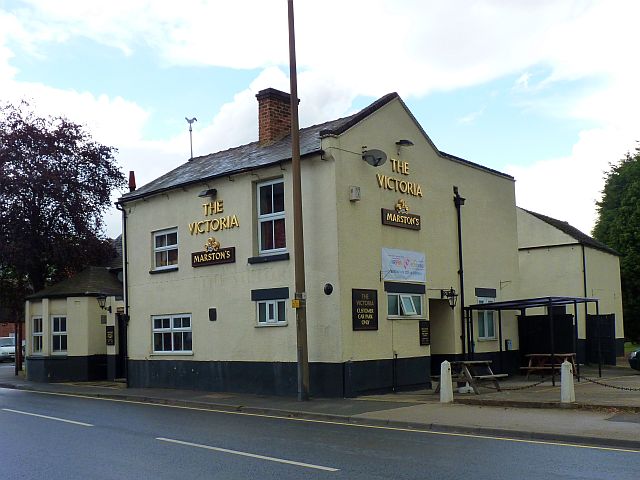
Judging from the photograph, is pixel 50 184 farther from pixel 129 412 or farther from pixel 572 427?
pixel 572 427

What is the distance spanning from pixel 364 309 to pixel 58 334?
45.9 ft

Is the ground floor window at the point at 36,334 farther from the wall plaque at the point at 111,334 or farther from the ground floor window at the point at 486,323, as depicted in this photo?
the ground floor window at the point at 486,323

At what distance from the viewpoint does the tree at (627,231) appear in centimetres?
4394

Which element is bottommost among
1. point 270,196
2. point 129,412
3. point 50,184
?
point 129,412

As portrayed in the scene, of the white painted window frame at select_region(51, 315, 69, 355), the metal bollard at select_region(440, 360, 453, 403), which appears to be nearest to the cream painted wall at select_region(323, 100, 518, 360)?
the metal bollard at select_region(440, 360, 453, 403)

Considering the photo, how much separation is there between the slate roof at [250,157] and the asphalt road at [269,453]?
7.51 meters

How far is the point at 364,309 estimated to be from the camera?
17938 millimetres

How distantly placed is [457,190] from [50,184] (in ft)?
51.5

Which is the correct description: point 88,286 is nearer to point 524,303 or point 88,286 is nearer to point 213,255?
point 213,255

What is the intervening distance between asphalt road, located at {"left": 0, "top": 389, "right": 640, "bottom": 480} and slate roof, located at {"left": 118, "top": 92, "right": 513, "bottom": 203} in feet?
24.6

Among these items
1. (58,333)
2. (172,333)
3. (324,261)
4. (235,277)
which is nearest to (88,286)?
(58,333)

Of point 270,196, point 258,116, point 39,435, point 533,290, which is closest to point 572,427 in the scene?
point 39,435

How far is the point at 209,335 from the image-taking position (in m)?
20.5

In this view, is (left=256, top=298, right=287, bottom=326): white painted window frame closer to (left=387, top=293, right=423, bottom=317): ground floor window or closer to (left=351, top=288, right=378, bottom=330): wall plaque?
(left=351, top=288, right=378, bottom=330): wall plaque
